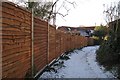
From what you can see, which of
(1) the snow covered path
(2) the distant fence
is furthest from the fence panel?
(1) the snow covered path

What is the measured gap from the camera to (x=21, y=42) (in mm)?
6453

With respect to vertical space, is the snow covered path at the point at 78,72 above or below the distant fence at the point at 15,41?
below

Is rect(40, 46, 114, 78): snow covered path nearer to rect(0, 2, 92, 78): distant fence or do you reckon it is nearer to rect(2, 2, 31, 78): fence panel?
rect(0, 2, 92, 78): distant fence

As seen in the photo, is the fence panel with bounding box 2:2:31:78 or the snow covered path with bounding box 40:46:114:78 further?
the snow covered path with bounding box 40:46:114:78

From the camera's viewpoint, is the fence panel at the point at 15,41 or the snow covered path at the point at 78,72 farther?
the snow covered path at the point at 78,72

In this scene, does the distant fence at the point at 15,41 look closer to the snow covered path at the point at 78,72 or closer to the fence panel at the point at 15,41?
the fence panel at the point at 15,41

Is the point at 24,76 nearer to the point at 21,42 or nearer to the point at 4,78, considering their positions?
the point at 21,42

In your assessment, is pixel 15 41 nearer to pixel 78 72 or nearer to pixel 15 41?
pixel 15 41

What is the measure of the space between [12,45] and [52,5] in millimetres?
→ 31097

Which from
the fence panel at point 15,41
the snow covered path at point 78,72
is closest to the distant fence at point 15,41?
the fence panel at point 15,41

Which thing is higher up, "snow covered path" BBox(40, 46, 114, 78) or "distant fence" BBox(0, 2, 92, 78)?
"distant fence" BBox(0, 2, 92, 78)

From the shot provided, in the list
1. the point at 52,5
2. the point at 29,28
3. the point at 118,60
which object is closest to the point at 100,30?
the point at 52,5

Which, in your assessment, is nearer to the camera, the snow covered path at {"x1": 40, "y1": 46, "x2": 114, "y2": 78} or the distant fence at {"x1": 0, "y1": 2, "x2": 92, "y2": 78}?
the distant fence at {"x1": 0, "y1": 2, "x2": 92, "y2": 78}

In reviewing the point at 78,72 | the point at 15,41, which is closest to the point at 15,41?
the point at 15,41
